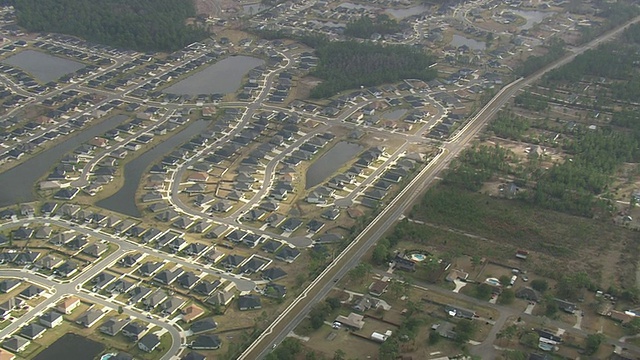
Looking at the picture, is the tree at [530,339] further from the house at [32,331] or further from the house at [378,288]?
the house at [32,331]

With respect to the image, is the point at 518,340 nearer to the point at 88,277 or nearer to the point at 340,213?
the point at 340,213

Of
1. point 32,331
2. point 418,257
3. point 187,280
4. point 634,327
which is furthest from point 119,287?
point 634,327

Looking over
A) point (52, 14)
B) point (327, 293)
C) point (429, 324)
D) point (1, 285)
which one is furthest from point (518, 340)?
point (52, 14)

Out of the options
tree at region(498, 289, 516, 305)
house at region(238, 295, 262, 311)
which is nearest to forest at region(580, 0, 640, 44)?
tree at region(498, 289, 516, 305)

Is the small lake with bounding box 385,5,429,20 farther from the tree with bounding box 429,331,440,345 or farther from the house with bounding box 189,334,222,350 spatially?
Result: the house with bounding box 189,334,222,350

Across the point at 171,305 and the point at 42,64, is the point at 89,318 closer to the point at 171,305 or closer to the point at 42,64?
the point at 171,305

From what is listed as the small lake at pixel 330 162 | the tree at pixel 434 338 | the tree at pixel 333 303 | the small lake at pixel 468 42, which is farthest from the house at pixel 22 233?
the small lake at pixel 468 42
